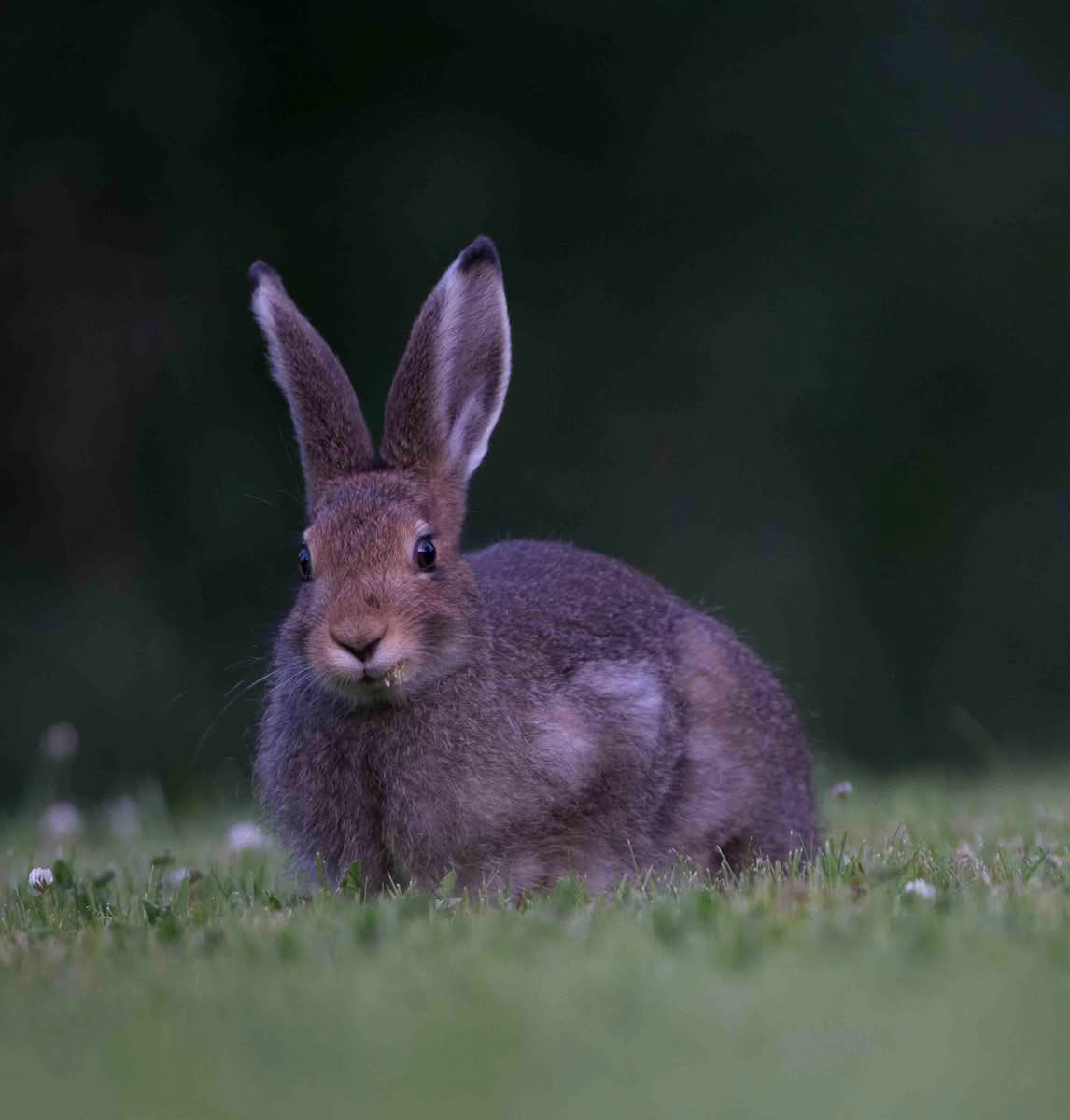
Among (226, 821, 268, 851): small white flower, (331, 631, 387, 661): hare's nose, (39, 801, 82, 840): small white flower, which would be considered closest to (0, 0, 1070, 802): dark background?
(39, 801, 82, 840): small white flower

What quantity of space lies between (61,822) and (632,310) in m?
4.27

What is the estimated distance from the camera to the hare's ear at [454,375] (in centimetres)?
479

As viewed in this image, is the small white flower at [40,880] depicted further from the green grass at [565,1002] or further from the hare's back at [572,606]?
the hare's back at [572,606]

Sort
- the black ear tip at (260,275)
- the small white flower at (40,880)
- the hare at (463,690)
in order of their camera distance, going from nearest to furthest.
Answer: the hare at (463,690) < the small white flower at (40,880) < the black ear tip at (260,275)

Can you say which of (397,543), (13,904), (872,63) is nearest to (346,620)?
(397,543)

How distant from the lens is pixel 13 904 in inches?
177

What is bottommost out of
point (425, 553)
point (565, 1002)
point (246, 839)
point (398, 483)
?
point (246, 839)

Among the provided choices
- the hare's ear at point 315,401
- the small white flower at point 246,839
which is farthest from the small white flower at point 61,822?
the hare's ear at point 315,401

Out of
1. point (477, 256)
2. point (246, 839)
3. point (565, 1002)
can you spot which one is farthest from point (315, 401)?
point (565, 1002)

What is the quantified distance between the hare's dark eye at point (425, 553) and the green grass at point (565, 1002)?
2.62 ft

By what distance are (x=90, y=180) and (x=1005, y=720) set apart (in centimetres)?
520

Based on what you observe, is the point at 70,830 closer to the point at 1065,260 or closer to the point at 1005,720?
the point at 1005,720

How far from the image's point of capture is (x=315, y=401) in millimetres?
4891

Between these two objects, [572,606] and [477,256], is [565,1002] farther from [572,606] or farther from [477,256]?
[477,256]
